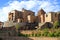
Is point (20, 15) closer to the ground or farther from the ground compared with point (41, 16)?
farther from the ground

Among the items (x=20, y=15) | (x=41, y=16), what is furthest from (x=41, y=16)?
(x=20, y=15)

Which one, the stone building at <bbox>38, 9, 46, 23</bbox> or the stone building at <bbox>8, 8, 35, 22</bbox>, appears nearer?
the stone building at <bbox>38, 9, 46, 23</bbox>

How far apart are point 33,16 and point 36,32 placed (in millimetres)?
14946

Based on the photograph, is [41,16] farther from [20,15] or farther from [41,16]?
[20,15]

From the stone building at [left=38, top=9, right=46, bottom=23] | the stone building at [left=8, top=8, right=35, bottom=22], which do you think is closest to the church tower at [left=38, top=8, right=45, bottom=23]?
the stone building at [left=38, top=9, right=46, bottom=23]

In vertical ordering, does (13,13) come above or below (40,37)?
above

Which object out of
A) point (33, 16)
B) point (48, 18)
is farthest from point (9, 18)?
point (48, 18)

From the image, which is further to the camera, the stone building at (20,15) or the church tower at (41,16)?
the stone building at (20,15)

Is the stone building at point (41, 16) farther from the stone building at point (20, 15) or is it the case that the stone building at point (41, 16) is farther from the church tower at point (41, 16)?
the stone building at point (20, 15)

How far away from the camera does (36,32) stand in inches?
1464

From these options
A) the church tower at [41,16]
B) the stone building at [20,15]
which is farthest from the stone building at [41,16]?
the stone building at [20,15]

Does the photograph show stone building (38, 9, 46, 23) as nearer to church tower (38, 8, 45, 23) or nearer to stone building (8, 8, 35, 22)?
church tower (38, 8, 45, 23)

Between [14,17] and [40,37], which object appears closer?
[40,37]

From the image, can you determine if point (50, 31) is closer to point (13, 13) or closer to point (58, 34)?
point (58, 34)
